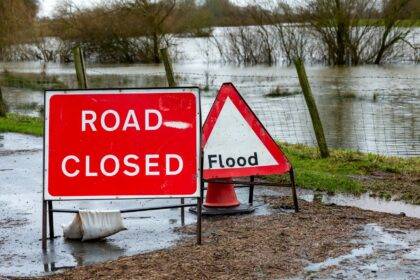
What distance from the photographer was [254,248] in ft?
21.3

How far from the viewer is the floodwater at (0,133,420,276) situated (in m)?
6.51

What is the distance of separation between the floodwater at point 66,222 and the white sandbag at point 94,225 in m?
0.09

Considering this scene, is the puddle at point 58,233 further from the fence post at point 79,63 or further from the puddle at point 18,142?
the fence post at point 79,63

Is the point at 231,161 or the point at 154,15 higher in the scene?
the point at 154,15

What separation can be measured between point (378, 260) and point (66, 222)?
3.31 m

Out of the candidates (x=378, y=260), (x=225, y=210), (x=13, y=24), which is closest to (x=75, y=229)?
(x=225, y=210)

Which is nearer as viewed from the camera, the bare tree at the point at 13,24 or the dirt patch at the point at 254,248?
the dirt patch at the point at 254,248

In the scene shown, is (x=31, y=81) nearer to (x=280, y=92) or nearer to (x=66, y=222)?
(x=280, y=92)

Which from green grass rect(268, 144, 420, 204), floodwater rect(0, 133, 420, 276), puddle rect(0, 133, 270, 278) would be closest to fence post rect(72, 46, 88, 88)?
floodwater rect(0, 133, 420, 276)

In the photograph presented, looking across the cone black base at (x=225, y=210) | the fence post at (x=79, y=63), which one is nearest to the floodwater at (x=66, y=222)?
the cone black base at (x=225, y=210)

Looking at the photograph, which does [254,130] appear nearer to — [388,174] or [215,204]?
[215,204]

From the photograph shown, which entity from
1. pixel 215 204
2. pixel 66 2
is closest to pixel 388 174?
pixel 215 204

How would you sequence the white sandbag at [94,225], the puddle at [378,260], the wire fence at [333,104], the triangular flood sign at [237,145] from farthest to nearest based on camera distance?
1. the wire fence at [333,104]
2. the triangular flood sign at [237,145]
3. the white sandbag at [94,225]
4. the puddle at [378,260]

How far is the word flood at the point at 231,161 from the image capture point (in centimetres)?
782
